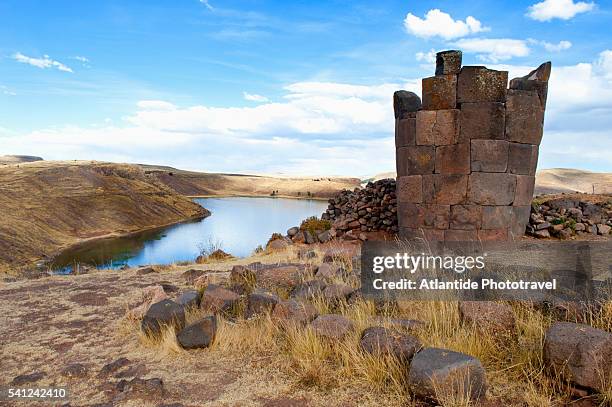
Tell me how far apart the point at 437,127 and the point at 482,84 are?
1.26m

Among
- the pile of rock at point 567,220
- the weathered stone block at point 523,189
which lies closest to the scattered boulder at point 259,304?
the weathered stone block at point 523,189

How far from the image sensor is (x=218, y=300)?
19.6ft

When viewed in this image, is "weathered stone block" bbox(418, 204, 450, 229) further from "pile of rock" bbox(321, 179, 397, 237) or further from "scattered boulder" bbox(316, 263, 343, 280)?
Answer: "scattered boulder" bbox(316, 263, 343, 280)

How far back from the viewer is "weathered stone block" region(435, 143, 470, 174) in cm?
973

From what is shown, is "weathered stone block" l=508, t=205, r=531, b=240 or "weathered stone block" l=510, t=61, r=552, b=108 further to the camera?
"weathered stone block" l=508, t=205, r=531, b=240

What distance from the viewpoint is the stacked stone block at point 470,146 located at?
9.62 meters

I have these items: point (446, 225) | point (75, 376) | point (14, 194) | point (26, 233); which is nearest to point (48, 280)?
point (75, 376)

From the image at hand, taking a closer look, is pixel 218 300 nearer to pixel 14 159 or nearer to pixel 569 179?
pixel 569 179

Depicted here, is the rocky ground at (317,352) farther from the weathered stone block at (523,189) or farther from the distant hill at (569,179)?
the distant hill at (569,179)

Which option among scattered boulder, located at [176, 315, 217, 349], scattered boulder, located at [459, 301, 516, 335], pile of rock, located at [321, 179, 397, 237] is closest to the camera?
scattered boulder, located at [459, 301, 516, 335]

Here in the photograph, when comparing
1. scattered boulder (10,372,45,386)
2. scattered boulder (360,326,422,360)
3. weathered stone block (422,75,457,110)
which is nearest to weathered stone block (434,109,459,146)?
weathered stone block (422,75,457,110)

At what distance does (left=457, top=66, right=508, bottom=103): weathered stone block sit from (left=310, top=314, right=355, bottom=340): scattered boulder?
6832mm

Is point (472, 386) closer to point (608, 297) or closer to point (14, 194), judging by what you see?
point (608, 297)

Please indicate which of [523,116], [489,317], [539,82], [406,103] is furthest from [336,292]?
[539,82]
